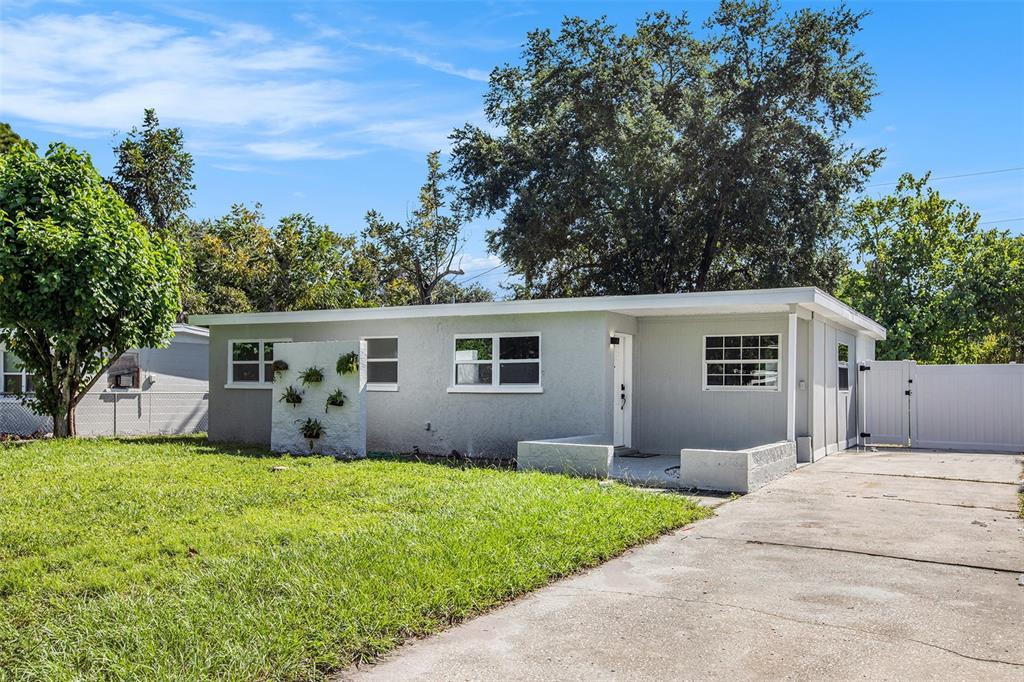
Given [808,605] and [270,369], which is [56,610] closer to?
[808,605]

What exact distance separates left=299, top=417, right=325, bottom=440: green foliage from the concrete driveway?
7895mm

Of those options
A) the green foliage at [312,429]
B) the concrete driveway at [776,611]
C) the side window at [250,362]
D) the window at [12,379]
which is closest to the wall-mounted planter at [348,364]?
the green foliage at [312,429]

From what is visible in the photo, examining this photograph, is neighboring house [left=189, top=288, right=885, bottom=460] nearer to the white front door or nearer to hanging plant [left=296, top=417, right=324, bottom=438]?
the white front door

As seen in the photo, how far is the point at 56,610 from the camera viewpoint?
546cm

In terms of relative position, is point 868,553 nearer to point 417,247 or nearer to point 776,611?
point 776,611

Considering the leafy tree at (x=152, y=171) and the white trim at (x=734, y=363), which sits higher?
the leafy tree at (x=152, y=171)

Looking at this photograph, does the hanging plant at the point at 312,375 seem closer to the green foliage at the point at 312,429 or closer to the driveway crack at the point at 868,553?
the green foliage at the point at 312,429

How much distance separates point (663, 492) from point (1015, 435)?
35.5 ft

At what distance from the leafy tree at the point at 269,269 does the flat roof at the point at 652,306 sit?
15.3m

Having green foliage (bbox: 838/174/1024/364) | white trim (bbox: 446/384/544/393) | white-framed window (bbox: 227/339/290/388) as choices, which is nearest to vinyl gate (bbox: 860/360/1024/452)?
white trim (bbox: 446/384/544/393)

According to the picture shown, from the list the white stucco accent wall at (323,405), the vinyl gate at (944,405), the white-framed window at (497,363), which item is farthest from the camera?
the vinyl gate at (944,405)

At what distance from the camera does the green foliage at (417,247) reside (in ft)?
117

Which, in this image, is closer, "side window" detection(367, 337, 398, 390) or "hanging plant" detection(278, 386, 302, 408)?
"hanging plant" detection(278, 386, 302, 408)

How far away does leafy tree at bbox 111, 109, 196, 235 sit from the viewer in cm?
2948
